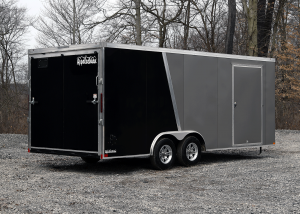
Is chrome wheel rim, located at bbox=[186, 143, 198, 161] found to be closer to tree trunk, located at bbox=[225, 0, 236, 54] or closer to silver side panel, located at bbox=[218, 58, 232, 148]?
silver side panel, located at bbox=[218, 58, 232, 148]

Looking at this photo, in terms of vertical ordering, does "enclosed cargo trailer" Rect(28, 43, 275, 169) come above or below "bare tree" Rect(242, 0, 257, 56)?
below

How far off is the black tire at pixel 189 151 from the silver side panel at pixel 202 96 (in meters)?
0.30

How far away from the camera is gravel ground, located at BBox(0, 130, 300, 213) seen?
19.9 ft

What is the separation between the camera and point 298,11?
26.5 metres

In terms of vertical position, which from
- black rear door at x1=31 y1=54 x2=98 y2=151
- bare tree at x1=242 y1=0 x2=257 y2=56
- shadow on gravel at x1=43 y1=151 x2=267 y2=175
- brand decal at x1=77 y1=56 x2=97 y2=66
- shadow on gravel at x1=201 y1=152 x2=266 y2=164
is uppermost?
bare tree at x1=242 y1=0 x2=257 y2=56

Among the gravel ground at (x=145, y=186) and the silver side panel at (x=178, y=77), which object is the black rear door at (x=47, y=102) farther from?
the silver side panel at (x=178, y=77)

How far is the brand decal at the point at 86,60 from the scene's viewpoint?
8945 mm

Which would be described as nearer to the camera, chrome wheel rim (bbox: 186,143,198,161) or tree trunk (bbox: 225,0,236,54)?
chrome wheel rim (bbox: 186,143,198,161)

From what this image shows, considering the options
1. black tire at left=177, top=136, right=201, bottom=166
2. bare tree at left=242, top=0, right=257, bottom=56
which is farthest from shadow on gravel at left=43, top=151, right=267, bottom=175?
bare tree at left=242, top=0, right=257, bottom=56

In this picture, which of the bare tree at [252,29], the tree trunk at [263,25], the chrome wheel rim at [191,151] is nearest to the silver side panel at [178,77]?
the chrome wheel rim at [191,151]

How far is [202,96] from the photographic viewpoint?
423 inches

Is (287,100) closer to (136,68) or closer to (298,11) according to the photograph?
(298,11)

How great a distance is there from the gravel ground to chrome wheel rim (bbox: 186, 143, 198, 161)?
27 cm

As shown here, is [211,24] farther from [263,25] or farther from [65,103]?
[65,103]
